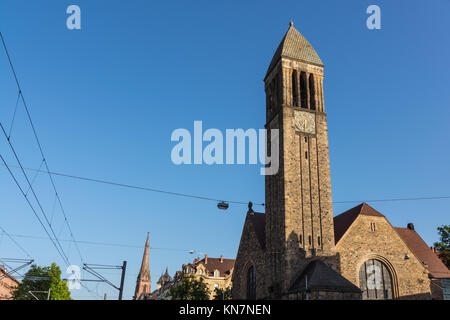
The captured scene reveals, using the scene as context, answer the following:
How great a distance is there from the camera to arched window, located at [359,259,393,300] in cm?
3441

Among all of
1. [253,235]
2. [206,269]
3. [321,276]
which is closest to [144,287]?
[206,269]

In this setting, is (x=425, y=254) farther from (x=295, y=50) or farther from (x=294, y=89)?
(x=295, y=50)

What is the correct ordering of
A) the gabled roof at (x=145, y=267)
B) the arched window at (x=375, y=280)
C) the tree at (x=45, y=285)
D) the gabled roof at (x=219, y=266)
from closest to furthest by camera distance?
the arched window at (x=375, y=280) < the tree at (x=45, y=285) < the gabled roof at (x=219, y=266) < the gabled roof at (x=145, y=267)

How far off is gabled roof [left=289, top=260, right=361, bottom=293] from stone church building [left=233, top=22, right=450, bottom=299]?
80 mm

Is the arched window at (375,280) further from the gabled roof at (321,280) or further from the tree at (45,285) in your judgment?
the tree at (45,285)

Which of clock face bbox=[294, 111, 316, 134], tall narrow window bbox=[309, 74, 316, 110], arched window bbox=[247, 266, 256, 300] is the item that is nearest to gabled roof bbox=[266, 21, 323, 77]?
tall narrow window bbox=[309, 74, 316, 110]

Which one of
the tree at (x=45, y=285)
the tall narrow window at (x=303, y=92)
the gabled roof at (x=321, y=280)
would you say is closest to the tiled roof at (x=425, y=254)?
the gabled roof at (x=321, y=280)

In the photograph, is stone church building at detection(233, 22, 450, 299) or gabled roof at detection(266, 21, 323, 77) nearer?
stone church building at detection(233, 22, 450, 299)

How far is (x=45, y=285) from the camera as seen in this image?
70.4m

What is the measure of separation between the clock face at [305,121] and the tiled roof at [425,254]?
14393 mm

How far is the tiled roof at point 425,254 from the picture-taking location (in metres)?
38.3

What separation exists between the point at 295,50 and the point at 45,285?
58277mm

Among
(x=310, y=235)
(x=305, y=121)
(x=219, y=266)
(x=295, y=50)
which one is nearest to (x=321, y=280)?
(x=310, y=235)

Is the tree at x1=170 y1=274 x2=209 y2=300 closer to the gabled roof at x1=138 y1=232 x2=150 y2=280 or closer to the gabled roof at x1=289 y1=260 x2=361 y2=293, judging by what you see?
the gabled roof at x1=289 y1=260 x2=361 y2=293
